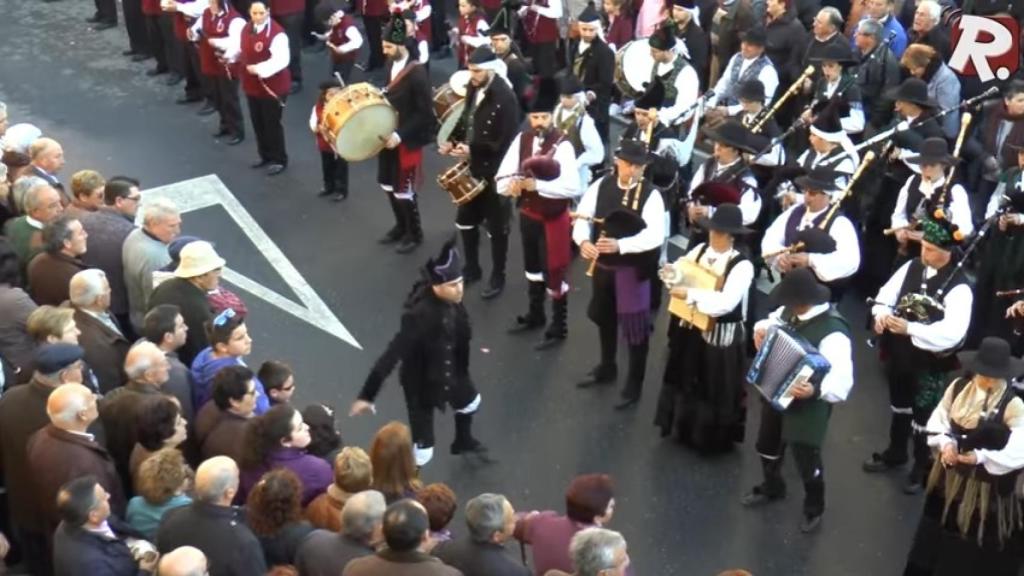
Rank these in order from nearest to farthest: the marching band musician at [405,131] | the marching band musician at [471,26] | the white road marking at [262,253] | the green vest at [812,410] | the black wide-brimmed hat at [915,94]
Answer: the green vest at [812,410] < the black wide-brimmed hat at [915,94] < the white road marking at [262,253] < the marching band musician at [405,131] < the marching band musician at [471,26]

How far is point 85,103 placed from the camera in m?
14.6

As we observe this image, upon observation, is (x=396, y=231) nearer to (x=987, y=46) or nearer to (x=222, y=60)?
(x=222, y=60)

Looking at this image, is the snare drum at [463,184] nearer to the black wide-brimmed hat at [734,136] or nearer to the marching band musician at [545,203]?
the marching band musician at [545,203]

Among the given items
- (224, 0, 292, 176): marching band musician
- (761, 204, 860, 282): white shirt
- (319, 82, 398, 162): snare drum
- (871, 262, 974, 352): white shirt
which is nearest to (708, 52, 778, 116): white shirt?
(761, 204, 860, 282): white shirt

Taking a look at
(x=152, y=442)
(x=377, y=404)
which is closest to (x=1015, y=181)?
(x=377, y=404)

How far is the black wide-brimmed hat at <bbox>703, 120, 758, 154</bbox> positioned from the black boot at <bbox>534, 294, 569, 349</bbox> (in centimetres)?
172

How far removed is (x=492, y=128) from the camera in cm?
1046

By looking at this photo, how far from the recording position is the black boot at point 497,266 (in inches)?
423

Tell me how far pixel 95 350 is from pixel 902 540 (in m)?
4.82

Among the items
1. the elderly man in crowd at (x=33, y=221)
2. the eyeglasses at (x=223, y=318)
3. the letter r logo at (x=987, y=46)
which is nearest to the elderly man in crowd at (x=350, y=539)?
the eyeglasses at (x=223, y=318)

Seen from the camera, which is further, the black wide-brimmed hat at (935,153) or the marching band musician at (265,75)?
the marching band musician at (265,75)

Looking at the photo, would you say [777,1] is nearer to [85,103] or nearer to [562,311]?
[562,311]

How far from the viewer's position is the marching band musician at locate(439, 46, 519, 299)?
34.3 feet

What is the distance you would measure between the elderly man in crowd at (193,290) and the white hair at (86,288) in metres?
0.44
